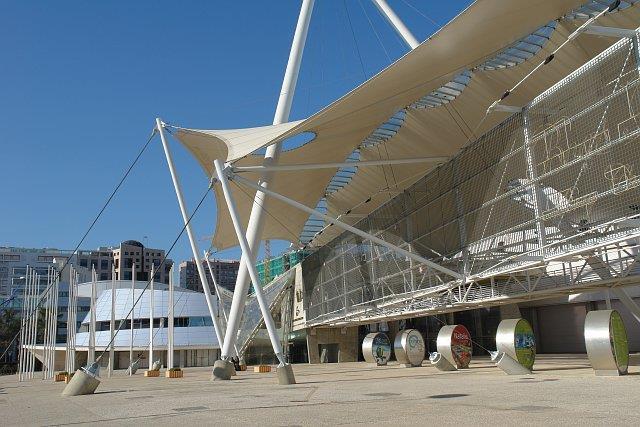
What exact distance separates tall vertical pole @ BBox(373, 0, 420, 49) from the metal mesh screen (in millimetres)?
6728

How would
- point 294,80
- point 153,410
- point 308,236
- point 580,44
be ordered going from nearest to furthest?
point 153,410 → point 580,44 → point 294,80 → point 308,236

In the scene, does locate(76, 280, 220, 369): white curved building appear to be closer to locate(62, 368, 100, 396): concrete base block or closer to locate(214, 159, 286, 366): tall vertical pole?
locate(214, 159, 286, 366): tall vertical pole

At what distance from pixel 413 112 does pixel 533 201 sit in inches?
541

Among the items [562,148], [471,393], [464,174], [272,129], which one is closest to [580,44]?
[464,174]

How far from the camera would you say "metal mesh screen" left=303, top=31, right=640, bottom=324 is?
720 inches

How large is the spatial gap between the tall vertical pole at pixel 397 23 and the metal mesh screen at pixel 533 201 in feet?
22.1

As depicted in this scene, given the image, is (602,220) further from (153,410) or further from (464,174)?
(153,410)

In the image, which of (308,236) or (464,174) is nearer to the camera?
(464,174)

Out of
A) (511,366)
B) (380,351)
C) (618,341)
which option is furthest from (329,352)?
(618,341)

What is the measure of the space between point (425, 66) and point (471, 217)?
7534 mm

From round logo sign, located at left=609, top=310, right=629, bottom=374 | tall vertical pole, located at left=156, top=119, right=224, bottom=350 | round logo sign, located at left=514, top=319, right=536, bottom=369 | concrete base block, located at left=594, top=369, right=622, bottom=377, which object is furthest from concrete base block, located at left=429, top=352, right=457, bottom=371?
tall vertical pole, located at left=156, top=119, right=224, bottom=350

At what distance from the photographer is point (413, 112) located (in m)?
Result: 34.3

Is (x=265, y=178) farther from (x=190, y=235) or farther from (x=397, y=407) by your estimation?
(x=397, y=407)

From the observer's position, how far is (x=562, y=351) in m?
41.1
